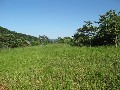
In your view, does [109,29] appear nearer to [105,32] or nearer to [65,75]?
[105,32]

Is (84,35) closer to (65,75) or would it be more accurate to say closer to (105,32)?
(105,32)

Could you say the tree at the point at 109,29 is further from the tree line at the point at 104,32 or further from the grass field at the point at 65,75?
the grass field at the point at 65,75

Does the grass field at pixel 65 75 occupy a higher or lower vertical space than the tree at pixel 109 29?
lower

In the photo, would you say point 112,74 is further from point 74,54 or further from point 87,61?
point 74,54

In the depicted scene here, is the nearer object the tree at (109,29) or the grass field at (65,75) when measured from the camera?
the grass field at (65,75)

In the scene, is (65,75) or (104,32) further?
(104,32)

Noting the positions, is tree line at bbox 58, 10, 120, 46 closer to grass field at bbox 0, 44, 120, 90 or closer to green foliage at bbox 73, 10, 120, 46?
green foliage at bbox 73, 10, 120, 46

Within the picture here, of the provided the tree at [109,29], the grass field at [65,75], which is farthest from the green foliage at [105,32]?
the grass field at [65,75]

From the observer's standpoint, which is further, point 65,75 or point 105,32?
point 105,32

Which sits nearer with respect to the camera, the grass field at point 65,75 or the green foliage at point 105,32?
the grass field at point 65,75

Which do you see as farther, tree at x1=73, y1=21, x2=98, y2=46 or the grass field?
tree at x1=73, y1=21, x2=98, y2=46

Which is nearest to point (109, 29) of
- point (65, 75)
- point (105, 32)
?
point (105, 32)

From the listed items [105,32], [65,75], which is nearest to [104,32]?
[105,32]

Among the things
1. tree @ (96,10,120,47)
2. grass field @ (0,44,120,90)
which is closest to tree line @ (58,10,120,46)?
tree @ (96,10,120,47)
